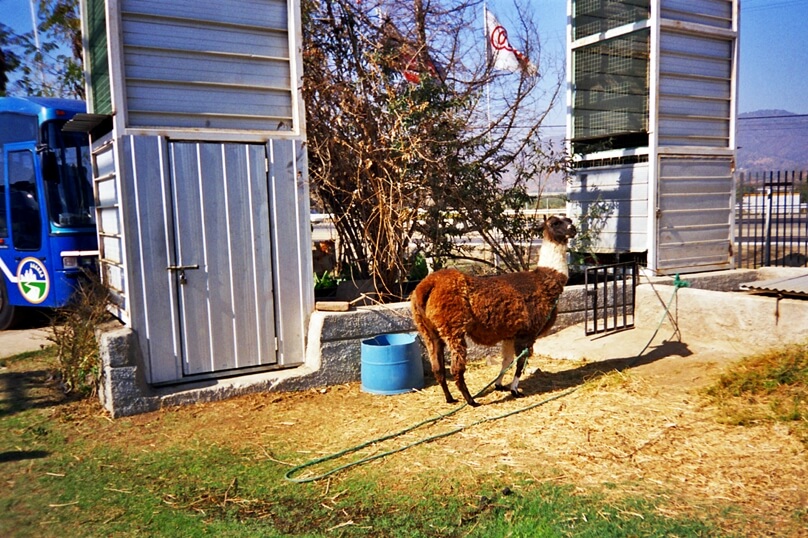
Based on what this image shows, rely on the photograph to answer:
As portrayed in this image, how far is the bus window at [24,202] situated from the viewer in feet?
34.7

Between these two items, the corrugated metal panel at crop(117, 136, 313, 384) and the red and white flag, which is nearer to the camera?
the corrugated metal panel at crop(117, 136, 313, 384)

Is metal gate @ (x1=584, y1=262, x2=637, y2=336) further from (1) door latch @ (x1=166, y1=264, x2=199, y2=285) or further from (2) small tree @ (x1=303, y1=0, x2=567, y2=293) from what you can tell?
(1) door latch @ (x1=166, y1=264, x2=199, y2=285)

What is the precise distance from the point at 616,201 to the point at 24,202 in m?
9.57

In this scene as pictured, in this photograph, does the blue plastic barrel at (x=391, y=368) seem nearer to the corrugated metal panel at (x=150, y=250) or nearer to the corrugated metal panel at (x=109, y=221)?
the corrugated metal panel at (x=150, y=250)

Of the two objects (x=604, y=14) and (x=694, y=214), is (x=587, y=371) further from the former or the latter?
(x=604, y=14)

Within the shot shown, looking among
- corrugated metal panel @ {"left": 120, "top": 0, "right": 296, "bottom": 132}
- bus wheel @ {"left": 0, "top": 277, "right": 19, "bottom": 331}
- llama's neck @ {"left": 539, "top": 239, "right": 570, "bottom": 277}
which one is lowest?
bus wheel @ {"left": 0, "top": 277, "right": 19, "bottom": 331}

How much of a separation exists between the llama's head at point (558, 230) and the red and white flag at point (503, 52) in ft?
9.45

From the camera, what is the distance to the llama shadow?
21.6ft

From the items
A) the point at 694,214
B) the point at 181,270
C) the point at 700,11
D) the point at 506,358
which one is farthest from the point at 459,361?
the point at 700,11

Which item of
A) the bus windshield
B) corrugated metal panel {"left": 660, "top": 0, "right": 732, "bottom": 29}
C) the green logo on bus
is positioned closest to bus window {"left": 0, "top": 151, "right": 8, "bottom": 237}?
the green logo on bus

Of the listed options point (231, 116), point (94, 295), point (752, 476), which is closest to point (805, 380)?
point (752, 476)

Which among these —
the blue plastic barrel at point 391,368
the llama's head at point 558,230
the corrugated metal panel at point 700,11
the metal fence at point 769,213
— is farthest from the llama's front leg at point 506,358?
the corrugated metal panel at point 700,11

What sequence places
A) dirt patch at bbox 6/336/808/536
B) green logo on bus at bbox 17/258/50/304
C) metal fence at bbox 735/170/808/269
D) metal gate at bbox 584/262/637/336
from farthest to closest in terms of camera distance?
metal fence at bbox 735/170/808/269
green logo on bus at bbox 17/258/50/304
metal gate at bbox 584/262/637/336
dirt patch at bbox 6/336/808/536

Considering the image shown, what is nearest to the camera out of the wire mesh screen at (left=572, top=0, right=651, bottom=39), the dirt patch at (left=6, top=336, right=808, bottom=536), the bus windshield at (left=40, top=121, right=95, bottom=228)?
the dirt patch at (left=6, top=336, right=808, bottom=536)
